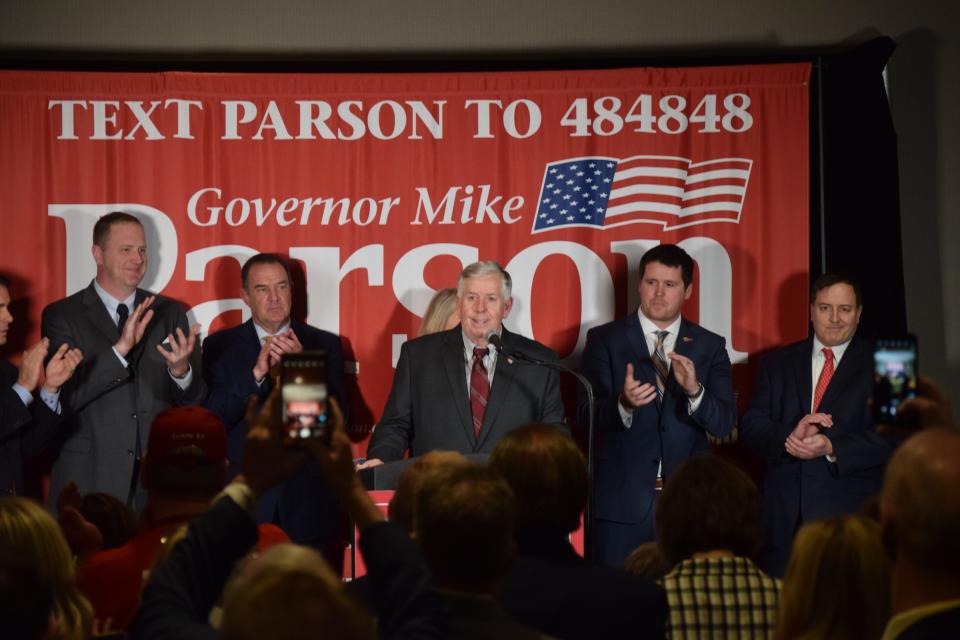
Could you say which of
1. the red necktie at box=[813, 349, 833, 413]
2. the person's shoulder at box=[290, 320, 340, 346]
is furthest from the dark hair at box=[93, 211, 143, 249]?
the red necktie at box=[813, 349, 833, 413]

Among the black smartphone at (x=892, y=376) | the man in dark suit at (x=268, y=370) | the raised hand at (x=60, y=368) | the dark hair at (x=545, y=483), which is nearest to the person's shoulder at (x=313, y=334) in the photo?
the man in dark suit at (x=268, y=370)

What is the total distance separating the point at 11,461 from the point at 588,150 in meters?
3.33

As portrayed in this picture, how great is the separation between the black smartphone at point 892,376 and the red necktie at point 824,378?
3.23 m

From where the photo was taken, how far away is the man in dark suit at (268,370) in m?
5.91

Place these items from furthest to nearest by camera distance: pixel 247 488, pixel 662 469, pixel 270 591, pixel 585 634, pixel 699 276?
pixel 699 276 < pixel 662 469 < pixel 585 634 < pixel 247 488 < pixel 270 591

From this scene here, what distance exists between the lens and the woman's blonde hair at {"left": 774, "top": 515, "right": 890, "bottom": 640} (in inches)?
88.9

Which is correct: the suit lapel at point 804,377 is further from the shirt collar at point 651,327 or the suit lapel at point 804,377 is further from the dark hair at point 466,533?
the dark hair at point 466,533

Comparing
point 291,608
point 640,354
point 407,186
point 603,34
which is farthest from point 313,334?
point 291,608

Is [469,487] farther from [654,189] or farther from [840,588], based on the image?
[654,189]

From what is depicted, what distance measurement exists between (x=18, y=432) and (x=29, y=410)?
0.40 ft

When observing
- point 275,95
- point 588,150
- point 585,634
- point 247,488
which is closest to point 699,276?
point 588,150

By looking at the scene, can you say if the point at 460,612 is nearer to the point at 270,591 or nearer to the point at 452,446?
the point at 270,591

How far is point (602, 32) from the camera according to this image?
6.84 m

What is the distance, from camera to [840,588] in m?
2.27
